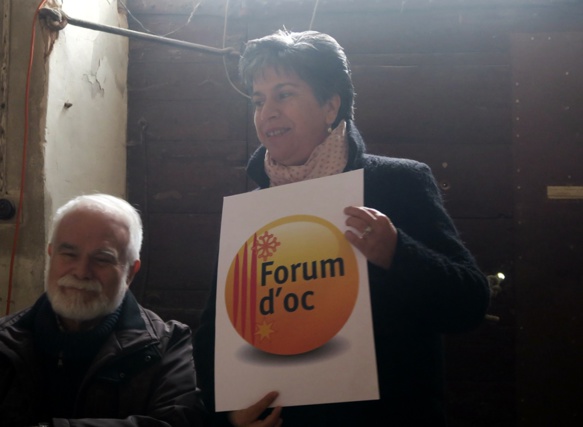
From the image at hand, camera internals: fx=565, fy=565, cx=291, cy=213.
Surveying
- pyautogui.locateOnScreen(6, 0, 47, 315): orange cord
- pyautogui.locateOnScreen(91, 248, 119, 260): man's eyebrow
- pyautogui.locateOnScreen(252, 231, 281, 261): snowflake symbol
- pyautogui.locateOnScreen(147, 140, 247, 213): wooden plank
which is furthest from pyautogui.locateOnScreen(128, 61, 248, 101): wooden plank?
pyautogui.locateOnScreen(252, 231, 281, 261): snowflake symbol

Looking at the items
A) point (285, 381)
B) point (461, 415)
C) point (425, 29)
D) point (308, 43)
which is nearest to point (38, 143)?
point (308, 43)

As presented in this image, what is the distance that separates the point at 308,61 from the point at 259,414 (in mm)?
635

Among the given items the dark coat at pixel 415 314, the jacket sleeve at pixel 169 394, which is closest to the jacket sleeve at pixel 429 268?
the dark coat at pixel 415 314

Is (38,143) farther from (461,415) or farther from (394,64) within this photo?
(461,415)

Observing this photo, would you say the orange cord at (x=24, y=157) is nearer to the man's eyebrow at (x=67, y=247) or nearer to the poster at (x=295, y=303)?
the man's eyebrow at (x=67, y=247)

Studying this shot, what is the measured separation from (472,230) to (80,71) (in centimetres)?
154

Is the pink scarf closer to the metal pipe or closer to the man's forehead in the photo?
the man's forehead

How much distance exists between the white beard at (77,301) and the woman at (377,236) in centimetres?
39

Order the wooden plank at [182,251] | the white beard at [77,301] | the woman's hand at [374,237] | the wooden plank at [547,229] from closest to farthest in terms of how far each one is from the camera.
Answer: the woman's hand at [374,237] < the white beard at [77,301] < the wooden plank at [547,229] < the wooden plank at [182,251]

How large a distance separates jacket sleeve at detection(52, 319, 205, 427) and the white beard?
175mm

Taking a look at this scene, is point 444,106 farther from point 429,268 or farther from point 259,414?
point 259,414

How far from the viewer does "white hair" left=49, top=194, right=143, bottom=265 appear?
141 cm

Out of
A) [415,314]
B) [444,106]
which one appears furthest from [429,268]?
[444,106]

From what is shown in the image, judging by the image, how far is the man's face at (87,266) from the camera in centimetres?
134
